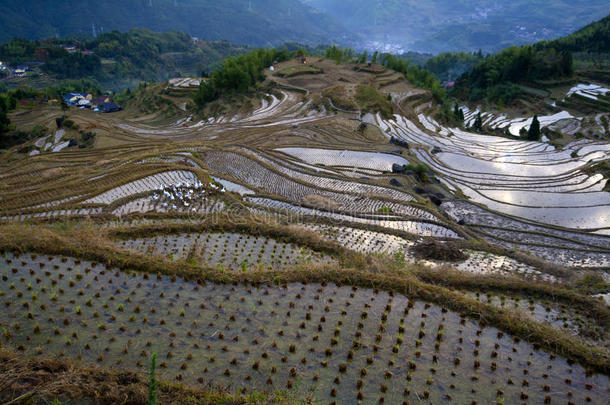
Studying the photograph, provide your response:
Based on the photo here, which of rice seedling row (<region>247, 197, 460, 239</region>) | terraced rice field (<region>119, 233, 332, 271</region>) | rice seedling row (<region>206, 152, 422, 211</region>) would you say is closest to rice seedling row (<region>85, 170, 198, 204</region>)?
rice seedling row (<region>206, 152, 422, 211</region>)

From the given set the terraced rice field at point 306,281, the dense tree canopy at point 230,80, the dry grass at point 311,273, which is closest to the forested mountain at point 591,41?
the dense tree canopy at point 230,80

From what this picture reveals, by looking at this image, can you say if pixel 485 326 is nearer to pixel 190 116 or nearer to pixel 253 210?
pixel 253 210

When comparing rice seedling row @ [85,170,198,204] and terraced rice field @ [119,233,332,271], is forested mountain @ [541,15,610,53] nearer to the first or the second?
rice seedling row @ [85,170,198,204]

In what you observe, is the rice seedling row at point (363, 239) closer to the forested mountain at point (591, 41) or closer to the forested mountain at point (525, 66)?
the forested mountain at point (525, 66)

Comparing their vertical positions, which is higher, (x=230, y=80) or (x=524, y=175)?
(x=230, y=80)

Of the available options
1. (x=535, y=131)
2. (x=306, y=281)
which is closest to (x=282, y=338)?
(x=306, y=281)

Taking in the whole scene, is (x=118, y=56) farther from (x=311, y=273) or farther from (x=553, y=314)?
(x=553, y=314)

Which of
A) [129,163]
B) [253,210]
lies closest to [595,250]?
[253,210]
